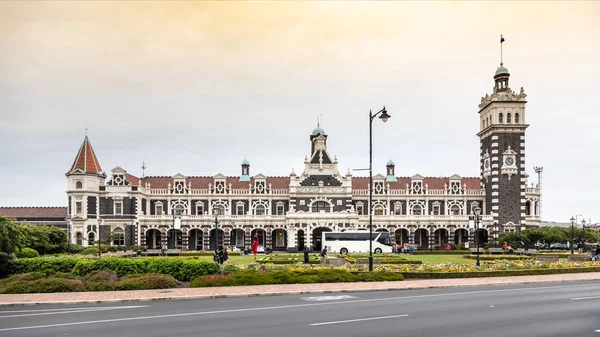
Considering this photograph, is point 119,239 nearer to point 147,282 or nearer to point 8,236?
point 8,236

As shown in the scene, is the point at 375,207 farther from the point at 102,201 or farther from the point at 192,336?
the point at 192,336

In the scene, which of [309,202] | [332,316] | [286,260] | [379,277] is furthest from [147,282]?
[309,202]

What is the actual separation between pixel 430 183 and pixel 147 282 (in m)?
63.8

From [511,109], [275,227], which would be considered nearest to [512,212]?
[511,109]

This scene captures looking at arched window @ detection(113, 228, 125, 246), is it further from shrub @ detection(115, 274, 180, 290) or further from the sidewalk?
the sidewalk

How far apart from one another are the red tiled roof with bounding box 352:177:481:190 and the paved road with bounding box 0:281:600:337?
5890cm

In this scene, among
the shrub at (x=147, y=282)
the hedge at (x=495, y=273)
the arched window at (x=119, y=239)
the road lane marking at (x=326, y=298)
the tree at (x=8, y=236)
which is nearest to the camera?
the road lane marking at (x=326, y=298)

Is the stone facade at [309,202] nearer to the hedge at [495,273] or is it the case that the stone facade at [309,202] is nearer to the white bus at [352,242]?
the white bus at [352,242]

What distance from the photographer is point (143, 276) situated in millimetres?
26609

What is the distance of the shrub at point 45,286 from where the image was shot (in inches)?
966

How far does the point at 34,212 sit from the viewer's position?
272 ft

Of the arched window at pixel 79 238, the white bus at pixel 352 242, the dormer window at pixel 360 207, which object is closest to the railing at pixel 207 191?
the dormer window at pixel 360 207

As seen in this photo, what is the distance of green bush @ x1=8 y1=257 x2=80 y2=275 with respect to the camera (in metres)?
28.7

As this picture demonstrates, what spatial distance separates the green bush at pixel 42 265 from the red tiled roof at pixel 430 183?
187 ft
